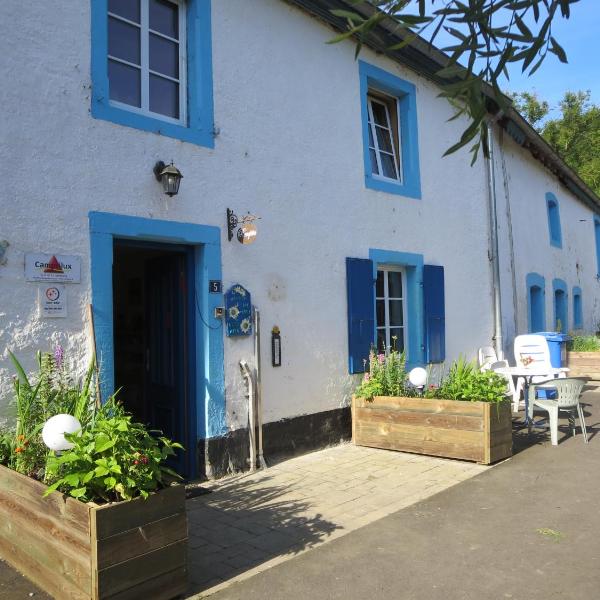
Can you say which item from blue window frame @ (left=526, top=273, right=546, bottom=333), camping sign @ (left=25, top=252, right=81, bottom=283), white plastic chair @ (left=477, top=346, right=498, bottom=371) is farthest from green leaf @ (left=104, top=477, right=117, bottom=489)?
blue window frame @ (left=526, top=273, right=546, bottom=333)

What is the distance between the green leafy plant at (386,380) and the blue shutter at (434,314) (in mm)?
1348

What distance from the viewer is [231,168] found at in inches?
223

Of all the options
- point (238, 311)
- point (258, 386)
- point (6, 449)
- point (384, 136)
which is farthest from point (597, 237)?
point (6, 449)

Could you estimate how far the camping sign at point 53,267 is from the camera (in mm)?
4266

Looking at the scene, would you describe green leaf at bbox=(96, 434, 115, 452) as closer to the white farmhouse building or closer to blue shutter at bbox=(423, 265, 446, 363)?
the white farmhouse building

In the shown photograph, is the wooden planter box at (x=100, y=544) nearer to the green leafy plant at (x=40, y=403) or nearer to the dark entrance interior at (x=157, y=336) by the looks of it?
the green leafy plant at (x=40, y=403)

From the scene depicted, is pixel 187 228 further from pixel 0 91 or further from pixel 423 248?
pixel 423 248

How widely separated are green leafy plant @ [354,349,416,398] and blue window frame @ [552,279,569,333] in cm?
821

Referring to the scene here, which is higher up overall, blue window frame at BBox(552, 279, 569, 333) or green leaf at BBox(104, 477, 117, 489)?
blue window frame at BBox(552, 279, 569, 333)

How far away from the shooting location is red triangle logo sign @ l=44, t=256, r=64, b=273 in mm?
4352

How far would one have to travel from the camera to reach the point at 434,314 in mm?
8250

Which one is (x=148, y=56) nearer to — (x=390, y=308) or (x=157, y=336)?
(x=157, y=336)

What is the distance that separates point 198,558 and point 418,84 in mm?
7135

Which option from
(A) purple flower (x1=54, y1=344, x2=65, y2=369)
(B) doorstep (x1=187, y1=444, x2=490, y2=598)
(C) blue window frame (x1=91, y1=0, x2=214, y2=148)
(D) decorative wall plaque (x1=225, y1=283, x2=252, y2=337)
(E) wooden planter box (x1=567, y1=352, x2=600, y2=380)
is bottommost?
(B) doorstep (x1=187, y1=444, x2=490, y2=598)
